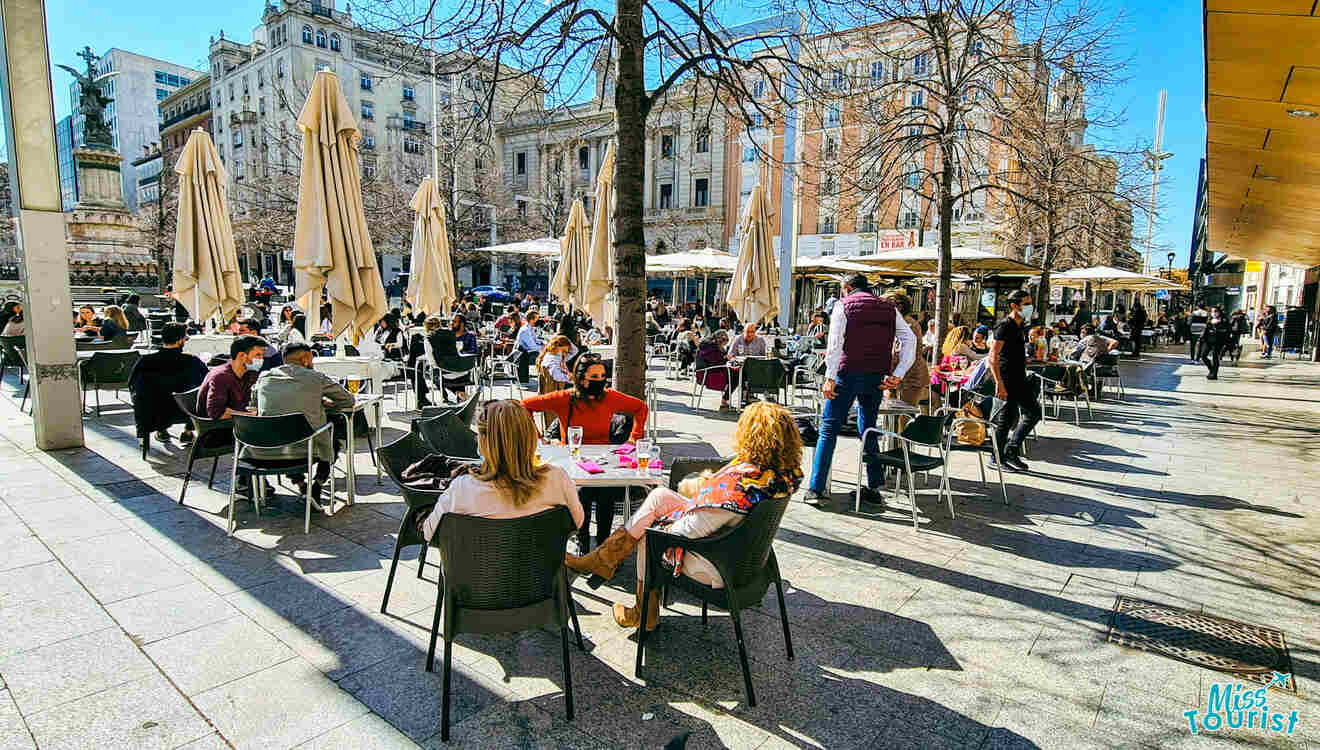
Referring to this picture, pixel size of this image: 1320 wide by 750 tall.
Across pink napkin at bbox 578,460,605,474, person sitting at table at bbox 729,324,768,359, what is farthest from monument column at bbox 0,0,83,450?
person sitting at table at bbox 729,324,768,359

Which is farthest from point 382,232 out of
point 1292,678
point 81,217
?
point 1292,678

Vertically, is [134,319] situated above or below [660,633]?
above

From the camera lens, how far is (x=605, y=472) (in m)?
3.77

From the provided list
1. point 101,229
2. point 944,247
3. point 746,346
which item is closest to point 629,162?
point 746,346

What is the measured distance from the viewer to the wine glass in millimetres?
4188

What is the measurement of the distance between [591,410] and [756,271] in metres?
6.10

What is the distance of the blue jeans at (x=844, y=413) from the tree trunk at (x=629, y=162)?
1.80 metres

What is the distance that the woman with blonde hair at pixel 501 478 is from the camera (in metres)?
2.89

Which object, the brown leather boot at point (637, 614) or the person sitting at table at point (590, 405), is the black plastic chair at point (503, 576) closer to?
the brown leather boot at point (637, 614)

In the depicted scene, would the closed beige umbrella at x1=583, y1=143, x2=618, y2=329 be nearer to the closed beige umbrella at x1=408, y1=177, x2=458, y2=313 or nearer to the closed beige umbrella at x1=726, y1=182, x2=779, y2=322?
the closed beige umbrella at x1=726, y1=182, x2=779, y2=322

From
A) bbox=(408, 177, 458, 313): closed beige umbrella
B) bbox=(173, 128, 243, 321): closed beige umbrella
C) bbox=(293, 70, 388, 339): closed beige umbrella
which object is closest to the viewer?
bbox=(293, 70, 388, 339): closed beige umbrella

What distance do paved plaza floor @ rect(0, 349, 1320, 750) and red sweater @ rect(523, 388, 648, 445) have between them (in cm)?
110

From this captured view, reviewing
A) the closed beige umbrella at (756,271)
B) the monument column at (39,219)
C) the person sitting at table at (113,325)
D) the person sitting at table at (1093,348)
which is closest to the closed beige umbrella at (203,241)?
the monument column at (39,219)

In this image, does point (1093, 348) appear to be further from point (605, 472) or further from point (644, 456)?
point (605, 472)
